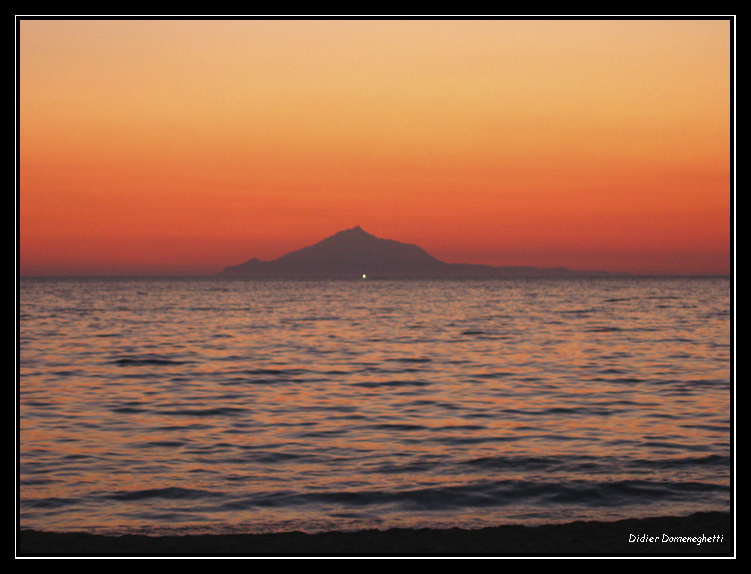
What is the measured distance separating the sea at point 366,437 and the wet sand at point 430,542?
0.87 m

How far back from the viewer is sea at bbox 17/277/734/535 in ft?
34.8

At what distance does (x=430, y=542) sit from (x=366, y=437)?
705 cm

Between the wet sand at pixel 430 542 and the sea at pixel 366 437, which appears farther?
the sea at pixel 366 437

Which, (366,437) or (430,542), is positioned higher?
(430,542)

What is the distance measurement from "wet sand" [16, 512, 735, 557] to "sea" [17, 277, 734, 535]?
87 centimetres

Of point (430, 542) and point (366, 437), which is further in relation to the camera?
point (366, 437)

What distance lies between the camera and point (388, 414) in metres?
18.4

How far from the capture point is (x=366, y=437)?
1558 centimetres

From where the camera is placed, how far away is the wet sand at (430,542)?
27.1 feet

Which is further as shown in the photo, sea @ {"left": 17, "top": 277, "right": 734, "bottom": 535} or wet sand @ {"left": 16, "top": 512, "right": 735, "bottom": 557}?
sea @ {"left": 17, "top": 277, "right": 734, "bottom": 535}

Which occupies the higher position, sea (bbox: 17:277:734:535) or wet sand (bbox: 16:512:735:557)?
wet sand (bbox: 16:512:735:557)
